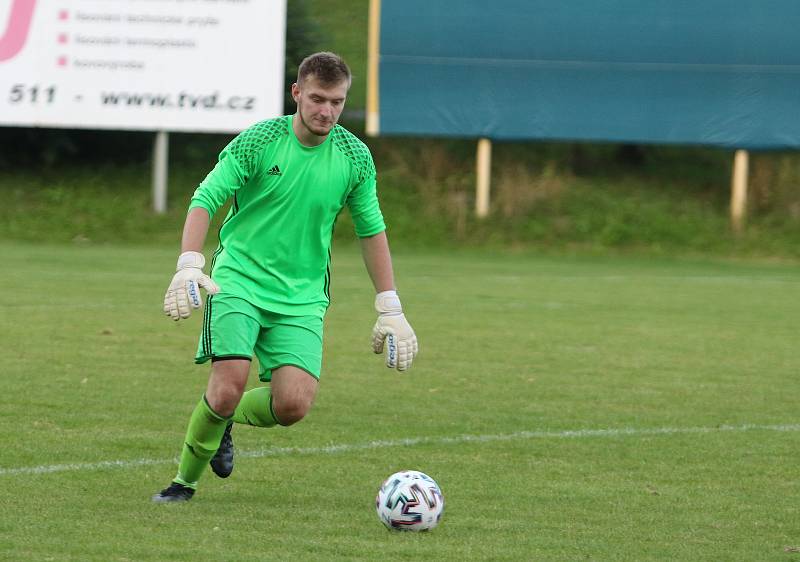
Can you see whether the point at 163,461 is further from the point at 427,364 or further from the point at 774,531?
the point at 427,364

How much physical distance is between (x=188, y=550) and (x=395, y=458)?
228cm

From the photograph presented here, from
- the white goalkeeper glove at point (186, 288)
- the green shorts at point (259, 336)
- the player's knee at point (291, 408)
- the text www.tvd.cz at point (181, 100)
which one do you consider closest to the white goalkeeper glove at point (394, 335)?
the green shorts at point (259, 336)

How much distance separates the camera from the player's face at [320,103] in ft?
18.6

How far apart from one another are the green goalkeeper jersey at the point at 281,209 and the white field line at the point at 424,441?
1.28 meters

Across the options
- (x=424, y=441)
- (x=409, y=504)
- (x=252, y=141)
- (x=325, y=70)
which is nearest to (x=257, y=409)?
(x=409, y=504)

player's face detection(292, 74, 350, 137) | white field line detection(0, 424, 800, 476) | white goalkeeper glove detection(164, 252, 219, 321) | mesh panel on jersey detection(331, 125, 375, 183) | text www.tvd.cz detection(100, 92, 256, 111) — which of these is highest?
text www.tvd.cz detection(100, 92, 256, 111)

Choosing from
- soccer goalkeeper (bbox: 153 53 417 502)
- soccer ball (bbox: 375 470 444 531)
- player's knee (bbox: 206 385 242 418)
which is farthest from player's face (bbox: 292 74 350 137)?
soccer ball (bbox: 375 470 444 531)

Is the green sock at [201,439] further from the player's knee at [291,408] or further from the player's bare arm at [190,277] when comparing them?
the player's bare arm at [190,277]

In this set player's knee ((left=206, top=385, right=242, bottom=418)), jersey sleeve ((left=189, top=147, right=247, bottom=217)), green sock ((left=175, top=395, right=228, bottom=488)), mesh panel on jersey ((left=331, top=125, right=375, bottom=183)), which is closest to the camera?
jersey sleeve ((left=189, top=147, right=247, bottom=217))

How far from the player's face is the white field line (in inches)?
79.5

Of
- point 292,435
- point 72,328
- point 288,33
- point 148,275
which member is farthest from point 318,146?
point 288,33

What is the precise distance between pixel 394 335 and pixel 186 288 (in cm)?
106

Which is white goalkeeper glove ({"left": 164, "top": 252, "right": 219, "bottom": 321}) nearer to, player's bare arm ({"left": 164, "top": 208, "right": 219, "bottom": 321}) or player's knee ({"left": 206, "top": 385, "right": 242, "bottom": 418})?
player's bare arm ({"left": 164, "top": 208, "right": 219, "bottom": 321})

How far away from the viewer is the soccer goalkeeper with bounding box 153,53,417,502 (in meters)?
5.82
